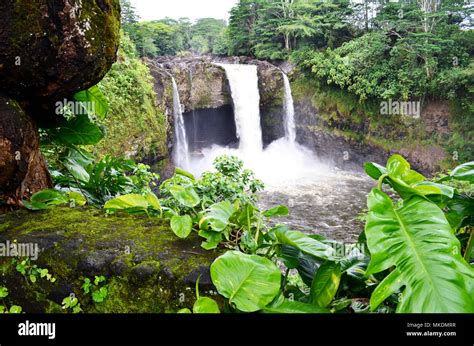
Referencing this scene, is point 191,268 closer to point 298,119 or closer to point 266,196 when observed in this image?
point 266,196

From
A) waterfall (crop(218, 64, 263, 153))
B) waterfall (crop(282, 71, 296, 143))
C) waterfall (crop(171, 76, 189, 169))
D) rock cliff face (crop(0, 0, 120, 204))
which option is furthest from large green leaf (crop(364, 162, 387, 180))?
waterfall (crop(282, 71, 296, 143))

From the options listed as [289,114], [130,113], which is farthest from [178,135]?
[289,114]

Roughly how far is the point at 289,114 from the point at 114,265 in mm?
14819

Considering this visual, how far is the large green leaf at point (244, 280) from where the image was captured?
54.0 inches

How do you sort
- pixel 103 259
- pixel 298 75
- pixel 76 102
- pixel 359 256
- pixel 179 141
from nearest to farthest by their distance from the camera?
pixel 359 256
pixel 103 259
pixel 76 102
pixel 179 141
pixel 298 75

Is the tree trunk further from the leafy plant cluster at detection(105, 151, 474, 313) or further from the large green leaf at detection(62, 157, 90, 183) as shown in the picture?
the leafy plant cluster at detection(105, 151, 474, 313)

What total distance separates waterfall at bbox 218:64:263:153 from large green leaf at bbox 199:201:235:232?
13416 mm

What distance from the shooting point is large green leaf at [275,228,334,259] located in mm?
1544

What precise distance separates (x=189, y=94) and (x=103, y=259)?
12687 mm

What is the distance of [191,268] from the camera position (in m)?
1.74

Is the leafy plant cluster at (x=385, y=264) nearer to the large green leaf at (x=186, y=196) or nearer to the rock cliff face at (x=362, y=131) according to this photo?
the large green leaf at (x=186, y=196)
